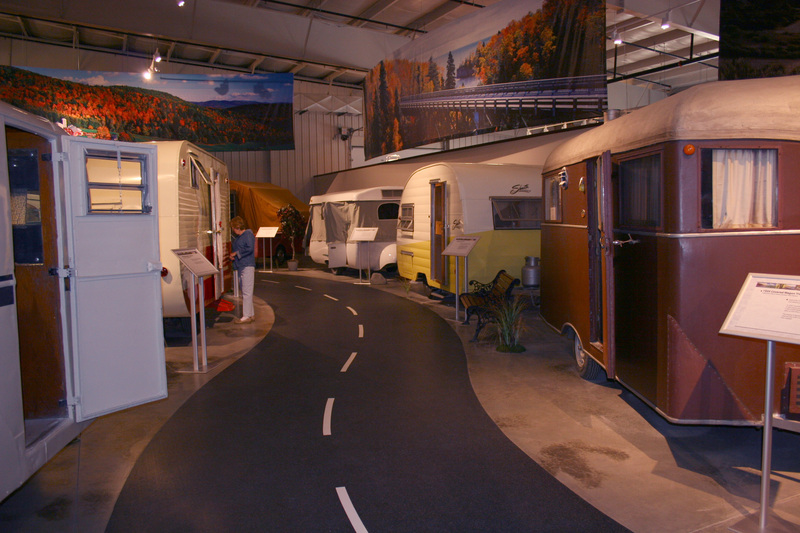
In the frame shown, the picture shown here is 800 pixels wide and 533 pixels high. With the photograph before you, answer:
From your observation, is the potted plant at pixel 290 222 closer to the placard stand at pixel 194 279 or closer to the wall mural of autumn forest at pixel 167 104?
the wall mural of autumn forest at pixel 167 104

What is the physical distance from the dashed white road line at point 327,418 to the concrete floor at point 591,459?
156cm

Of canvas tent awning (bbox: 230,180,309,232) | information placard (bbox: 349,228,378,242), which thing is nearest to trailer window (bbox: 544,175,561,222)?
information placard (bbox: 349,228,378,242)

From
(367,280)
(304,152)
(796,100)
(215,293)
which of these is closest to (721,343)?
(796,100)

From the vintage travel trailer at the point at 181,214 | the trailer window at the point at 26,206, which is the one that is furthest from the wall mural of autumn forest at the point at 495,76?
the trailer window at the point at 26,206

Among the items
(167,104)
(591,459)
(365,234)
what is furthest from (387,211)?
(591,459)

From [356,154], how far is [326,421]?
26065mm

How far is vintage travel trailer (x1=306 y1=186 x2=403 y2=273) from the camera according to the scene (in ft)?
55.8

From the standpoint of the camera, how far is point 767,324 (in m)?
3.59

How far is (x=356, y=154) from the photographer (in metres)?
30.8

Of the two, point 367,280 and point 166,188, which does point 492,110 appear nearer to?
point 367,280

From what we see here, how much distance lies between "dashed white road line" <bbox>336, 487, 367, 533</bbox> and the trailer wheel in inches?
138

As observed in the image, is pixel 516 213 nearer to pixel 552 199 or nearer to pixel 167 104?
pixel 552 199

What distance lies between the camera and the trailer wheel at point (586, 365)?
6.88 metres

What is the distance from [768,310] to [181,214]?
717cm
